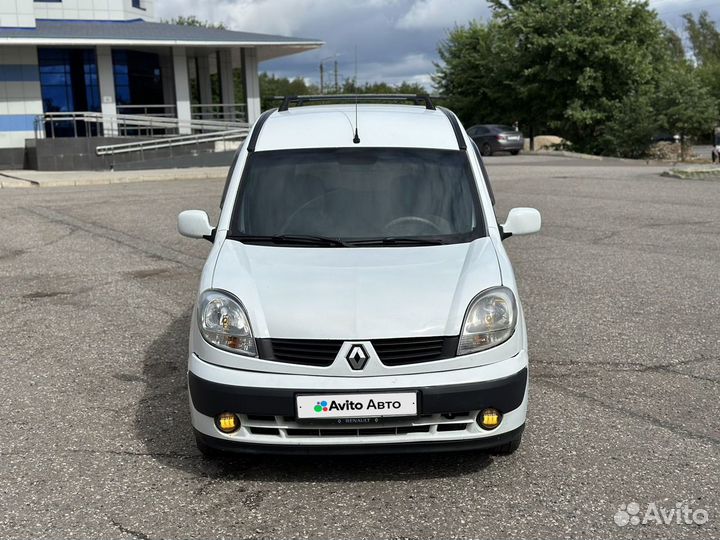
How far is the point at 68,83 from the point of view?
3009cm

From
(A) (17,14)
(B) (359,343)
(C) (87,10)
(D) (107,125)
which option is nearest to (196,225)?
(B) (359,343)

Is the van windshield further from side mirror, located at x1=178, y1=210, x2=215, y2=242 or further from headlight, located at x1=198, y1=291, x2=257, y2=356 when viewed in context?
headlight, located at x1=198, y1=291, x2=257, y2=356

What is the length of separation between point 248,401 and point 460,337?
1.00m

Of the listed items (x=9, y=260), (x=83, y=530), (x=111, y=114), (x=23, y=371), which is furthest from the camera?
(x=111, y=114)

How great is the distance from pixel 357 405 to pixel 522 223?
5.87ft

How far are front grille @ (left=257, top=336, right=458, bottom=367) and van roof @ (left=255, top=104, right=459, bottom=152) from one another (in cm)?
168

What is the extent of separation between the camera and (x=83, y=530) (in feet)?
10.9

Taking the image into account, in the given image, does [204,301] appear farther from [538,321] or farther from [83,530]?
[538,321]

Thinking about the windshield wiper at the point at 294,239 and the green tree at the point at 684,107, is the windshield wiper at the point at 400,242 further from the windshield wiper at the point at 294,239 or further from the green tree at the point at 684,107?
the green tree at the point at 684,107

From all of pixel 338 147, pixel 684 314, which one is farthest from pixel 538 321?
pixel 338 147

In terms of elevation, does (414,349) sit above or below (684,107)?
below

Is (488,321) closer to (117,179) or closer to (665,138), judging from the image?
(117,179)

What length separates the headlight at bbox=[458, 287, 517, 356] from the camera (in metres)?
3.62

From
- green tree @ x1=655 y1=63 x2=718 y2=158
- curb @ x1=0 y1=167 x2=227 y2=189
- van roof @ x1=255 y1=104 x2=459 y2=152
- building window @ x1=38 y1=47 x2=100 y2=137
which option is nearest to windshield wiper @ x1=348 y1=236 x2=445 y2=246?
van roof @ x1=255 y1=104 x2=459 y2=152
